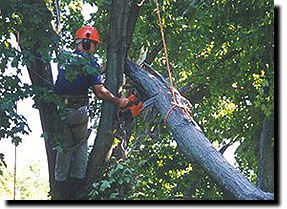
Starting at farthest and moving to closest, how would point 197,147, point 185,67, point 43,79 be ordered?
point 185,67, point 43,79, point 197,147

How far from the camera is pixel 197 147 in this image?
3.96 meters

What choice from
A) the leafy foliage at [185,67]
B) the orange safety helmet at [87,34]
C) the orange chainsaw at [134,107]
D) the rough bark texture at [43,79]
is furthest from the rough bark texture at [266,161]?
the rough bark texture at [43,79]

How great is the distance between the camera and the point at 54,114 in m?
4.54

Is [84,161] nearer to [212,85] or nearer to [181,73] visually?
[212,85]

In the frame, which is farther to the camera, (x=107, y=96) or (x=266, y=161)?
(x=107, y=96)

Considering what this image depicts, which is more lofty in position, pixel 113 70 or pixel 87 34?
pixel 87 34

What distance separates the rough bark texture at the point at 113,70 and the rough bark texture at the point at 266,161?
1330 mm

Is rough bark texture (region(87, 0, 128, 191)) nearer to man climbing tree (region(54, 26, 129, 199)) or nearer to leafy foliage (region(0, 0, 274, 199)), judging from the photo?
man climbing tree (region(54, 26, 129, 199))

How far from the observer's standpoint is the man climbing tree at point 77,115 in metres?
4.29

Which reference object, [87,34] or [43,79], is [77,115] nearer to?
[43,79]

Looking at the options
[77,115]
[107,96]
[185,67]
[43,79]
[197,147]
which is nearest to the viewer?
[197,147]

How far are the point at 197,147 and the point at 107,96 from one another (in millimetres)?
911

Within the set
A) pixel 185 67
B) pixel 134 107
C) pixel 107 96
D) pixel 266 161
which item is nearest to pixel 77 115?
pixel 107 96

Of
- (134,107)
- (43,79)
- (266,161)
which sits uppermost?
(43,79)
